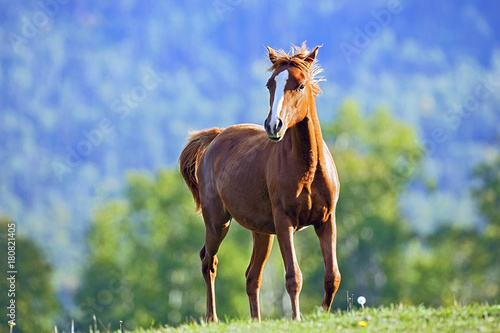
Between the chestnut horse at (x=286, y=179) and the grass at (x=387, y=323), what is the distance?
0.84 m

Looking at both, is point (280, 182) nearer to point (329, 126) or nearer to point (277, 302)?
point (277, 302)

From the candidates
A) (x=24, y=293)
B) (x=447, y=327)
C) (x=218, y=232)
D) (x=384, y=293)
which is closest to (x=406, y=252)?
(x=384, y=293)

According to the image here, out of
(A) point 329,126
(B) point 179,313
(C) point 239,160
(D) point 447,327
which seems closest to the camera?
(D) point 447,327

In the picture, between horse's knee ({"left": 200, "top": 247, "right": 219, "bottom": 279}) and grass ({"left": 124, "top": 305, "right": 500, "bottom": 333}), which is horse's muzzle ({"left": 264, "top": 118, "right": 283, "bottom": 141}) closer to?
grass ({"left": 124, "top": 305, "right": 500, "bottom": 333})

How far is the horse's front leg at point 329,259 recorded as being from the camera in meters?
11.0

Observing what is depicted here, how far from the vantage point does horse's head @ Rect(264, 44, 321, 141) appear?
1039cm

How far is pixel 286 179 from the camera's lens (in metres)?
11.2

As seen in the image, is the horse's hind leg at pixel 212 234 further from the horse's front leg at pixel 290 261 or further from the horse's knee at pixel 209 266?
the horse's front leg at pixel 290 261

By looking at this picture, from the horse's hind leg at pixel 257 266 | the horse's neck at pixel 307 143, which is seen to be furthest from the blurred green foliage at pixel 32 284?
the horse's neck at pixel 307 143

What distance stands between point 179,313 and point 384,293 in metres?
12.5

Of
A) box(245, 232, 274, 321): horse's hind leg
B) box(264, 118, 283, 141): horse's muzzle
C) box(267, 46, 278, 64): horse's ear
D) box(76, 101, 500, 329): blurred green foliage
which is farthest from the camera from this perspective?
box(76, 101, 500, 329): blurred green foliage

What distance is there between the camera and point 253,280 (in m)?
13.0

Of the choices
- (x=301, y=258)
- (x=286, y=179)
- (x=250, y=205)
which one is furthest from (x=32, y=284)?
(x=286, y=179)

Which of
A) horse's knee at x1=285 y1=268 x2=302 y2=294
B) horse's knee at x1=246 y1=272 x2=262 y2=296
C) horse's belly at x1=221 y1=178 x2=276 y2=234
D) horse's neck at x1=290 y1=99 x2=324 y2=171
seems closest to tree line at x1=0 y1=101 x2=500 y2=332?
horse's knee at x1=246 y1=272 x2=262 y2=296
